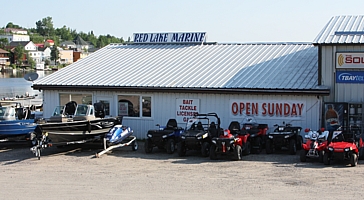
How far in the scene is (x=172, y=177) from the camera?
14961mm

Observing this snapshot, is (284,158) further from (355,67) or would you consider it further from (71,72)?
(71,72)

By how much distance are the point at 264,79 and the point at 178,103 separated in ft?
11.7

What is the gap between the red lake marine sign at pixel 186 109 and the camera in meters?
22.2

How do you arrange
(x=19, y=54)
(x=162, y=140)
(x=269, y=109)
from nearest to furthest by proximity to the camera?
(x=162, y=140) < (x=269, y=109) < (x=19, y=54)

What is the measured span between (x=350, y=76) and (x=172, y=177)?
823 centimetres

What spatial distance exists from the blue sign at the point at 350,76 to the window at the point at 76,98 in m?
10.5

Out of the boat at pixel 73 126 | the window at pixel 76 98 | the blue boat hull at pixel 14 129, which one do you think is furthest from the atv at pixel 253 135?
the blue boat hull at pixel 14 129

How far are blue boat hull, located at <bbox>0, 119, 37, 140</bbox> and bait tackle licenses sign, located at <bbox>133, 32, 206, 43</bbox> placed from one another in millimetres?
10101

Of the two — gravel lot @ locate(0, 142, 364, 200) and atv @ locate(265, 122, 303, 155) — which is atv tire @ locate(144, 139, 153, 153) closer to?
gravel lot @ locate(0, 142, 364, 200)

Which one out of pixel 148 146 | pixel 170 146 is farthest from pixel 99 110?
pixel 170 146

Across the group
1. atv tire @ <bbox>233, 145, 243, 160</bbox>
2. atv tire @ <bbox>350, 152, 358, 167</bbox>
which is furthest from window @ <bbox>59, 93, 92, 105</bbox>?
atv tire @ <bbox>350, 152, 358, 167</bbox>

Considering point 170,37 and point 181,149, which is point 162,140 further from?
point 170,37

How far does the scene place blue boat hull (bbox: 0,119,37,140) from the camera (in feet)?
69.9

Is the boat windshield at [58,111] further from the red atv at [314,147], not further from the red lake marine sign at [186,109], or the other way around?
the red atv at [314,147]
